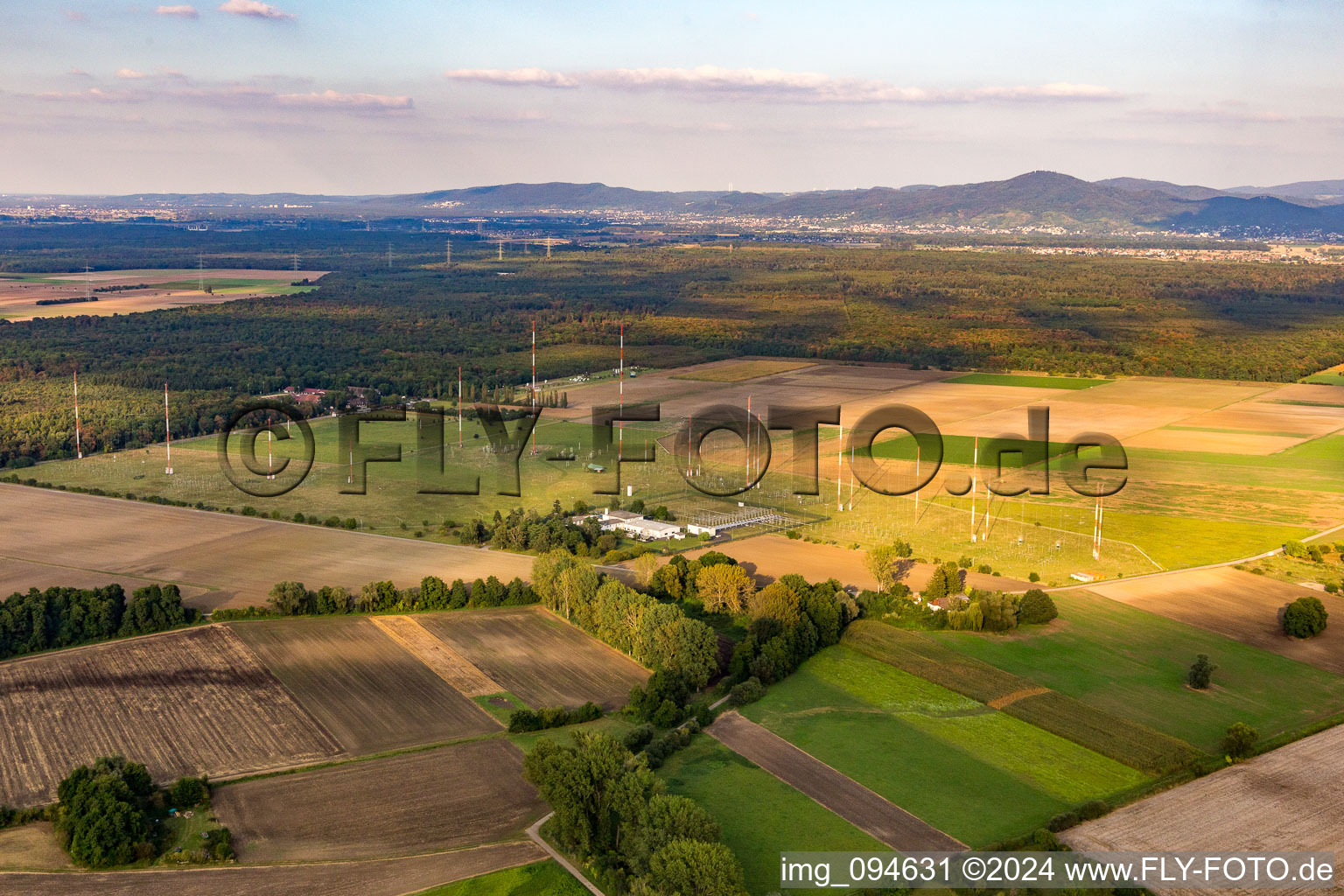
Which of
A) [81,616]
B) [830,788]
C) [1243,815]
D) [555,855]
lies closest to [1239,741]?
[1243,815]

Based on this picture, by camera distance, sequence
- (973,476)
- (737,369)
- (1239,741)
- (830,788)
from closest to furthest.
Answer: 1. (830,788)
2. (1239,741)
3. (973,476)
4. (737,369)

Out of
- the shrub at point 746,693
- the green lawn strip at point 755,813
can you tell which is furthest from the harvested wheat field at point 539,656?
the green lawn strip at point 755,813

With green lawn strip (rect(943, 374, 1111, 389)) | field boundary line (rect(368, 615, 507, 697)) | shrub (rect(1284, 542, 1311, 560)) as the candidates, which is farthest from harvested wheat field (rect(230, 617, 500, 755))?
green lawn strip (rect(943, 374, 1111, 389))

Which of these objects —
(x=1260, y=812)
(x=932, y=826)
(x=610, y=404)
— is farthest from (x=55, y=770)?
(x=610, y=404)

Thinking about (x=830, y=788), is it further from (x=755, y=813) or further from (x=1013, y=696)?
(x=1013, y=696)

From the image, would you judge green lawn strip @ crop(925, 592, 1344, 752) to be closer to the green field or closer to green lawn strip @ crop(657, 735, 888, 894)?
the green field

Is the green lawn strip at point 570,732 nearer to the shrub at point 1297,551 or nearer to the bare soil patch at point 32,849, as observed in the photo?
the bare soil patch at point 32,849

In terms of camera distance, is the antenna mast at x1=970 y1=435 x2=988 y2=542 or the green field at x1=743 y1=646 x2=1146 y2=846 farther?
the antenna mast at x1=970 y1=435 x2=988 y2=542
